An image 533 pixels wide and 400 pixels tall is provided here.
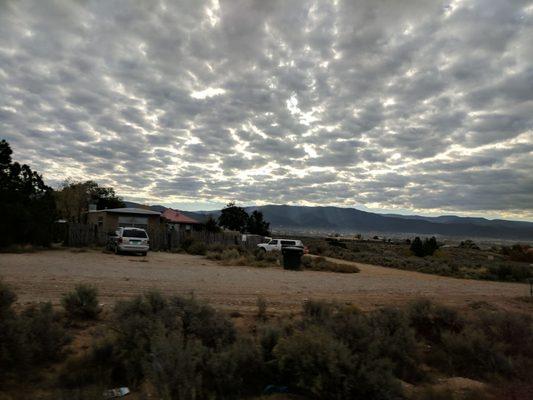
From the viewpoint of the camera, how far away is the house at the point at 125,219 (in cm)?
4047

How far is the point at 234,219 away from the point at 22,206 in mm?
44071

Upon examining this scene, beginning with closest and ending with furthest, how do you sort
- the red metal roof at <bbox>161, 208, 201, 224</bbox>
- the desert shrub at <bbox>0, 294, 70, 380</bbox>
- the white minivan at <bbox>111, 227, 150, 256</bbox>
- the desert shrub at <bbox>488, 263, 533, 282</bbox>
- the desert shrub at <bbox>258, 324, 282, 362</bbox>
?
1. the desert shrub at <bbox>0, 294, 70, 380</bbox>
2. the desert shrub at <bbox>258, 324, 282, 362</bbox>
3. the desert shrub at <bbox>488, 263, 533, 282</bbox>
4. the white minivan at <bbox>111, 227, 150, 256</bbox>
5. the red metal roof at <bbox>161, 208, 201, 224</bbox>

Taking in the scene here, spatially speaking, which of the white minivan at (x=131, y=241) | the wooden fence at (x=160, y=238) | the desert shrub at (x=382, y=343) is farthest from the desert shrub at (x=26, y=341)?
the wooden fence at (x=160, y=238)

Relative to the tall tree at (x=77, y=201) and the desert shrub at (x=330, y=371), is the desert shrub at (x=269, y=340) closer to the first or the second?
the desert shrub at (x=330, y=371)

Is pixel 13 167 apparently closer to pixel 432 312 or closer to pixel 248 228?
pixel 432 312

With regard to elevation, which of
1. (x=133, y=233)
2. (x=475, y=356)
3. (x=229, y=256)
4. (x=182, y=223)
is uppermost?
(x=182, y=223)

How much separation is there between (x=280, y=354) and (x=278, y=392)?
17.8 inches

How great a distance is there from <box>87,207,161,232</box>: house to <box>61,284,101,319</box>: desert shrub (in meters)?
33.1

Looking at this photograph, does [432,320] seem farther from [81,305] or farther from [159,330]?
[81,305]

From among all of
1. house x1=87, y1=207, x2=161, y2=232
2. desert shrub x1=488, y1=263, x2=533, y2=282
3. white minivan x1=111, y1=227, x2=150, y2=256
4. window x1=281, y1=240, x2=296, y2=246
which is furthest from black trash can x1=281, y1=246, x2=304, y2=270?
house x1=87, y1=207, x2=161, y2=232

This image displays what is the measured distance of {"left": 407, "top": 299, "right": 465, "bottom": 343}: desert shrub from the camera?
343 inches

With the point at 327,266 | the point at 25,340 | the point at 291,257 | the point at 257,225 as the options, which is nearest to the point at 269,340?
the point at 25,340

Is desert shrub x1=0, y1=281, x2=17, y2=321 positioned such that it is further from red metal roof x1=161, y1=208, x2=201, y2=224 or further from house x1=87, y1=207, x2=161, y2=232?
red metal roof x1=161, y1=208, x2=201, y2=224

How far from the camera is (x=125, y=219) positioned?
40.8 metres
